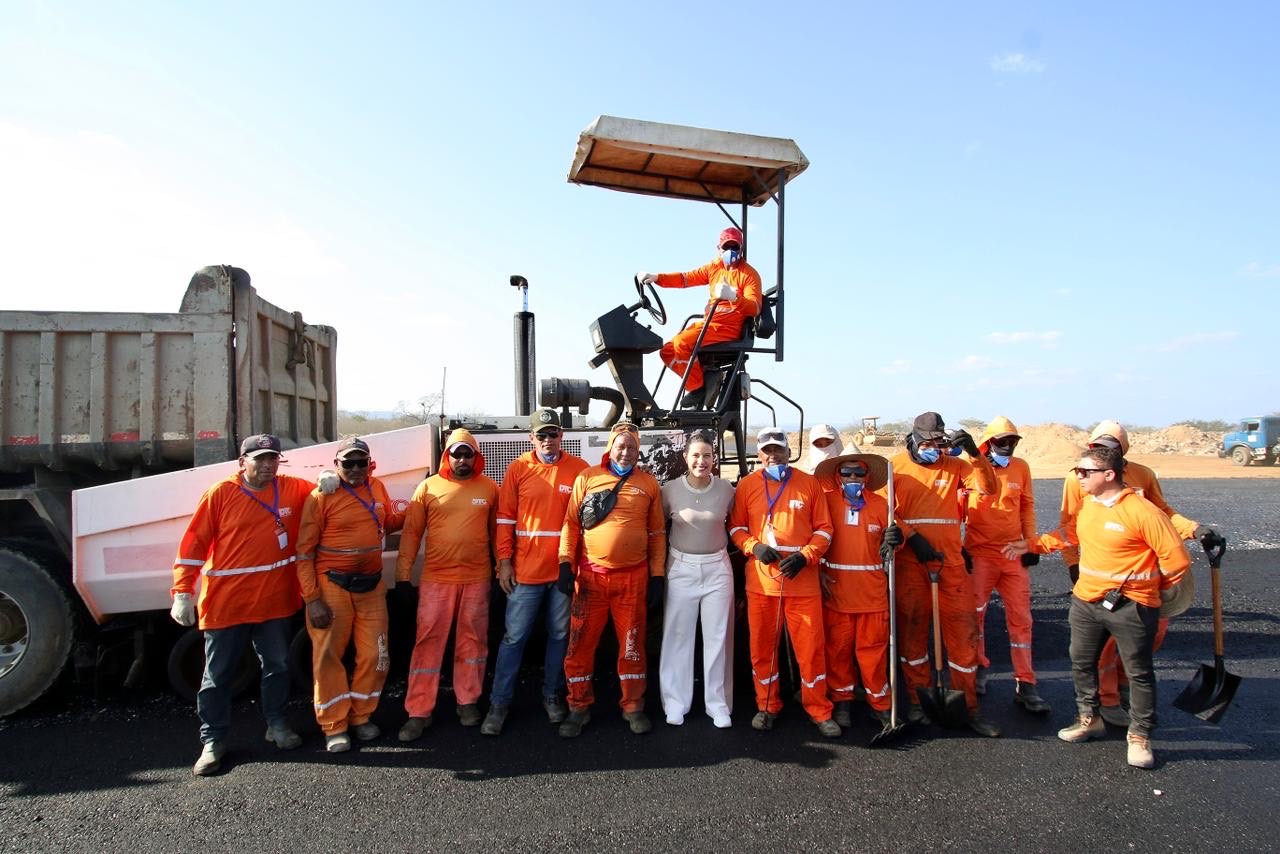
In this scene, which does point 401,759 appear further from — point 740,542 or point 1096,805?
point 1096,805

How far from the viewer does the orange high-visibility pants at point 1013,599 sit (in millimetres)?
4473

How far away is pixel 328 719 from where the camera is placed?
3984mm

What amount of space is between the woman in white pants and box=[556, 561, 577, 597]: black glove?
1.99ft

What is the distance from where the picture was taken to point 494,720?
4.14 meters

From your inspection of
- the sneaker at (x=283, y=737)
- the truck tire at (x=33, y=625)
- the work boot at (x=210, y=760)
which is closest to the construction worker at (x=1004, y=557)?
the sneaker at (x=283, y=737)

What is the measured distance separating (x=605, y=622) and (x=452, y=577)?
97cm

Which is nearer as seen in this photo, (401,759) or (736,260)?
(401,759)

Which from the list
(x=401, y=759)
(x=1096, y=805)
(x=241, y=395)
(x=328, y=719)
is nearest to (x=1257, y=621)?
(x=1096, y=805)

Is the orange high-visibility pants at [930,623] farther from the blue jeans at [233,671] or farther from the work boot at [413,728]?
the blue jeans at [233,671]

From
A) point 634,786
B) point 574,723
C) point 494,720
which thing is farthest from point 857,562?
point 494,720

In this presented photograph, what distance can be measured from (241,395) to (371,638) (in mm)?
2019

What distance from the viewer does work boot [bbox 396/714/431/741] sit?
158 inches

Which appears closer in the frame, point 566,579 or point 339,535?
point 339,535

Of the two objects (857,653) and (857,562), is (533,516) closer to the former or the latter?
(857,562)
